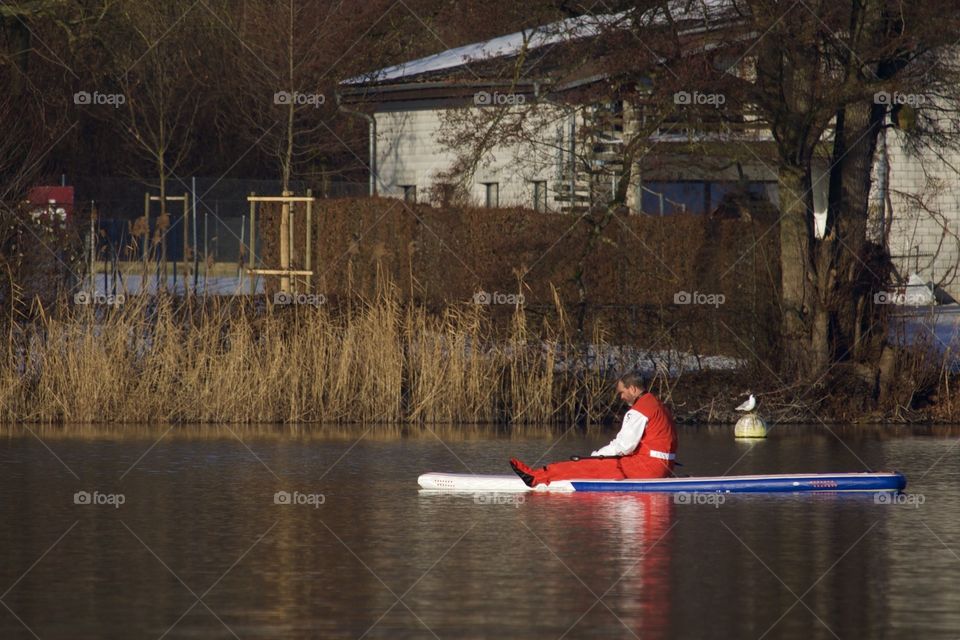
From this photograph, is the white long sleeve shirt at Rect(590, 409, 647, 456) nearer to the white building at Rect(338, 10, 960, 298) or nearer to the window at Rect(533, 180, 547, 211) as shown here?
the white building at Rect(338, 10, 960, 298)

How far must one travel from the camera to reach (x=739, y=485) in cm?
1812

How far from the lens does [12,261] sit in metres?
27.6

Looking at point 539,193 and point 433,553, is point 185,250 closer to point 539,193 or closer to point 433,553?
point 433,553

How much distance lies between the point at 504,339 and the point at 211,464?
7.54 meters

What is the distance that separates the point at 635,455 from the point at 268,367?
9.09 m

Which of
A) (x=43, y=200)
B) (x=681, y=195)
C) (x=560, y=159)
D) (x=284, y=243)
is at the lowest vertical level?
(x=284, y=243)

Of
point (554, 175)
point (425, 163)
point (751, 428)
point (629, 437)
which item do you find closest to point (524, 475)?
point (629, 437)

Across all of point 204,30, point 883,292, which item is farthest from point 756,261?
point 204,30

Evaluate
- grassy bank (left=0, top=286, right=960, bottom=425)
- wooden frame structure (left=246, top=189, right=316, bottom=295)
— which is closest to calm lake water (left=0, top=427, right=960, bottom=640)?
grassy bank (left=0, top=286, right=960, bottom=425)

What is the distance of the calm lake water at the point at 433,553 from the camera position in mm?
11211

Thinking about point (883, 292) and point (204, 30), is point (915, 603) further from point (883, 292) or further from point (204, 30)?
point (204, 30)

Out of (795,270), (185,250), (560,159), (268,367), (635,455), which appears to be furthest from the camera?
(560,159)

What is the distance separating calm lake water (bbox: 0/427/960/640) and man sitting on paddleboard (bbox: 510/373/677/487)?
12.8 inches

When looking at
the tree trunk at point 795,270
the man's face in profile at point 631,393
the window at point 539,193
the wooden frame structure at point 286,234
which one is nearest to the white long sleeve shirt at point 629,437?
the man's face in profile at point 631,393
